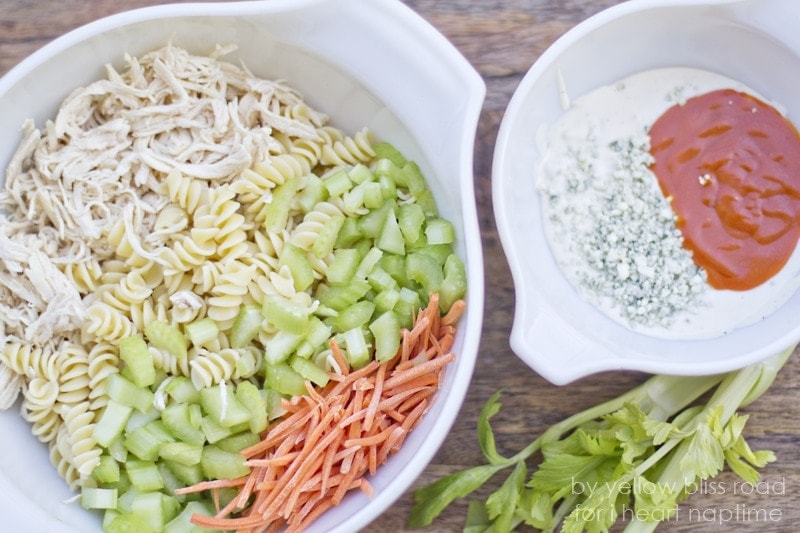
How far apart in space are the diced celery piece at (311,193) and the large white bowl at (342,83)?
278 mm

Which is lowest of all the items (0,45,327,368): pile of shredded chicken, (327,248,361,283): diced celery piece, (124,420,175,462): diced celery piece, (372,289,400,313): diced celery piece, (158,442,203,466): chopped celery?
(158,442,203,466): chopped celery

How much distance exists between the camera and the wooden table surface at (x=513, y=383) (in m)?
2.67

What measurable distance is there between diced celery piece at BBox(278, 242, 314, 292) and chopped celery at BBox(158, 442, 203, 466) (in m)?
0.51

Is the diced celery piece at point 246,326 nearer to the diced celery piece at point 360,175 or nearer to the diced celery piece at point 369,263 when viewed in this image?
the diced celery piece at point 369,263

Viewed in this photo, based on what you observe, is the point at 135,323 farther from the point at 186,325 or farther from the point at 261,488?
the point at 261,488

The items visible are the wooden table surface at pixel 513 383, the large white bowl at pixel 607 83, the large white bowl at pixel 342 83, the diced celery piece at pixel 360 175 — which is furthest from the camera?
the wooden table surface at pixel 513 383

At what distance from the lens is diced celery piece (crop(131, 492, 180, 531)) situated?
2.32 m

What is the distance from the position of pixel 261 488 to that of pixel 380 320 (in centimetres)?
54

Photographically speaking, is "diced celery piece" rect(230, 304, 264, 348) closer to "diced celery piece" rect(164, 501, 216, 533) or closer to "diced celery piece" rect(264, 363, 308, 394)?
"diced celery piece" rect(264, 363, 308, 394)

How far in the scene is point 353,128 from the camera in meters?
2.63

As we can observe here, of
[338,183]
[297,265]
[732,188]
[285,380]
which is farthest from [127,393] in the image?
[732,188]

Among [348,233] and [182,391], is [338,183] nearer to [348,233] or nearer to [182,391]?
[348,233]

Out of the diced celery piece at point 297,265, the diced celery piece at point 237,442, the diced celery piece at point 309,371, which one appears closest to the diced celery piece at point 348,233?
the diced celery piece at point 297,265

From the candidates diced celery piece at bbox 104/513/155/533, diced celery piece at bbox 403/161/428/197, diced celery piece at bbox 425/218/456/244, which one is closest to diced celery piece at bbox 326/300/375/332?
diced celery piece at bbox 425/218/456/244
